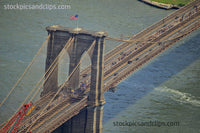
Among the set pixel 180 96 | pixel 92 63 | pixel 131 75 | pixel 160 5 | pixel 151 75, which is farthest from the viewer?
pixel 160 5

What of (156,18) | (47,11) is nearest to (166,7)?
(156,18)

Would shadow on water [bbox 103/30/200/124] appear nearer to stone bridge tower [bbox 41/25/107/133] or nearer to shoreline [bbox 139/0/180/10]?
stone bridge tower [bbox 41/25/107/133]

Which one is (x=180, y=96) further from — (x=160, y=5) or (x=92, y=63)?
(x=160, y=5)

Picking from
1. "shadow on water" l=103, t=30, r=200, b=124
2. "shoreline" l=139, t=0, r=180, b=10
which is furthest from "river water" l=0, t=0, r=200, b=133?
"shoreline" l=139, t=0, r=180, b=10

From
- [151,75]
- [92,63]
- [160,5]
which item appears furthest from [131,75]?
[160,5]

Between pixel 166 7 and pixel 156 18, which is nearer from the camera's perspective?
pixel 156 18

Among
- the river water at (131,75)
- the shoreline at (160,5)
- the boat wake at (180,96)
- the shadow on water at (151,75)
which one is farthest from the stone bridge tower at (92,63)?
the shoreline at (160,5)

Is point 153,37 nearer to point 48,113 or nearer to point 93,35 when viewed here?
point 93,35
